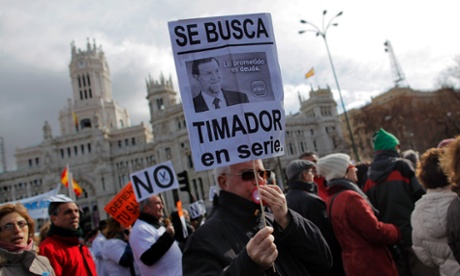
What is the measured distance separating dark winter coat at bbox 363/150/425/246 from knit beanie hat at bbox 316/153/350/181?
3.00ft

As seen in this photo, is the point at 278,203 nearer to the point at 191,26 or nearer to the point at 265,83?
the point at 265,83

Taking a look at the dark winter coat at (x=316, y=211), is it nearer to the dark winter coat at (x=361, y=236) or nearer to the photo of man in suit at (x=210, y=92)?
the dark winter coat at (x=361, y=236)

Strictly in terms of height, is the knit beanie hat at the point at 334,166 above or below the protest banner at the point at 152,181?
below

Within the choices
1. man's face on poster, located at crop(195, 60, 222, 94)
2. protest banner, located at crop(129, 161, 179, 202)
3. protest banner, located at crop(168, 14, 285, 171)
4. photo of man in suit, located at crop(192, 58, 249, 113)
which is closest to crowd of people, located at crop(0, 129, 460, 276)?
protest banner, located at crop(168, 14, 285, 171)

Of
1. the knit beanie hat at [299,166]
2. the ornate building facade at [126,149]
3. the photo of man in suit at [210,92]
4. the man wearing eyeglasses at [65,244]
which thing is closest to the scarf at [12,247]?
the man wearing eyeglasses at [65,244]

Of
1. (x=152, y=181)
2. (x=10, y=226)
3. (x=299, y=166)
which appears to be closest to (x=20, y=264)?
(x=10, y=226)

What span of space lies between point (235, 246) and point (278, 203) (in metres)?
0.42

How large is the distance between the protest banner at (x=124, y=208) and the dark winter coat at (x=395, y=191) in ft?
13.5

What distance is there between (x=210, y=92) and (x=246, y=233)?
1.01 meters

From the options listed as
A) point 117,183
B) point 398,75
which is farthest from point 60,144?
point 398,75

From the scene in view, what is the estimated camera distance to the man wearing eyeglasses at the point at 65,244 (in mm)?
4625

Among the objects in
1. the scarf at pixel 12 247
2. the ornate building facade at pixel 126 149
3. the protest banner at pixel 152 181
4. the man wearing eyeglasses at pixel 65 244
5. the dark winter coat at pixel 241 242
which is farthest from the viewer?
the ornate building facade at pixel 126 149

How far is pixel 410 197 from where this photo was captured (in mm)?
5320

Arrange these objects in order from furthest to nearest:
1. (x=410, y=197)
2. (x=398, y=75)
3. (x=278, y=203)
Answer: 1. (x=398, y=75)
2. (x=410, y=197)
3. (x=278, y=203)
